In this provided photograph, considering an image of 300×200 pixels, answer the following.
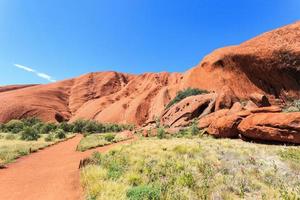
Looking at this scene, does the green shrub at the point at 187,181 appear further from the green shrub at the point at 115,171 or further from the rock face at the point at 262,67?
the rock face at the point at 262,67

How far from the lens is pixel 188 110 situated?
3275 centimetres

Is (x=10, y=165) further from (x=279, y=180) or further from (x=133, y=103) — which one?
(x=133, y=103)

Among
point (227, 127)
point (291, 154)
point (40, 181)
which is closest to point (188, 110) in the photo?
point (227, 127)

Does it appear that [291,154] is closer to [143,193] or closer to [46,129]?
[143,193]

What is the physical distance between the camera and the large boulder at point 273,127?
50.3 feet

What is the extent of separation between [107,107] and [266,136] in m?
55.4

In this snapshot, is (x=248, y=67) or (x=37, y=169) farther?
(x=248, y=67)

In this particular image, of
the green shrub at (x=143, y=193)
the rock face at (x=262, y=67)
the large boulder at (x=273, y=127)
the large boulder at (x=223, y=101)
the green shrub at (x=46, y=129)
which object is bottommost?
the green shrub at (x=143, y=193)

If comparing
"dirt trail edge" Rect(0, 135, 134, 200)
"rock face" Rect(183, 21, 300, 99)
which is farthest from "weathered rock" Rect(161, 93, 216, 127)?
"dirt trail edge" Rect(0, 135, 134, 200)

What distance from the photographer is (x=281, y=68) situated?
43469mm

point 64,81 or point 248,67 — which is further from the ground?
point 64,81

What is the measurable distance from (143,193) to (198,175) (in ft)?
10.7


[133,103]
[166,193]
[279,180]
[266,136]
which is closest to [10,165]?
[166,193]

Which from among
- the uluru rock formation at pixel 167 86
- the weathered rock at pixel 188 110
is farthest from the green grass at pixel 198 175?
the uluru rock formation at pixel 167 86
